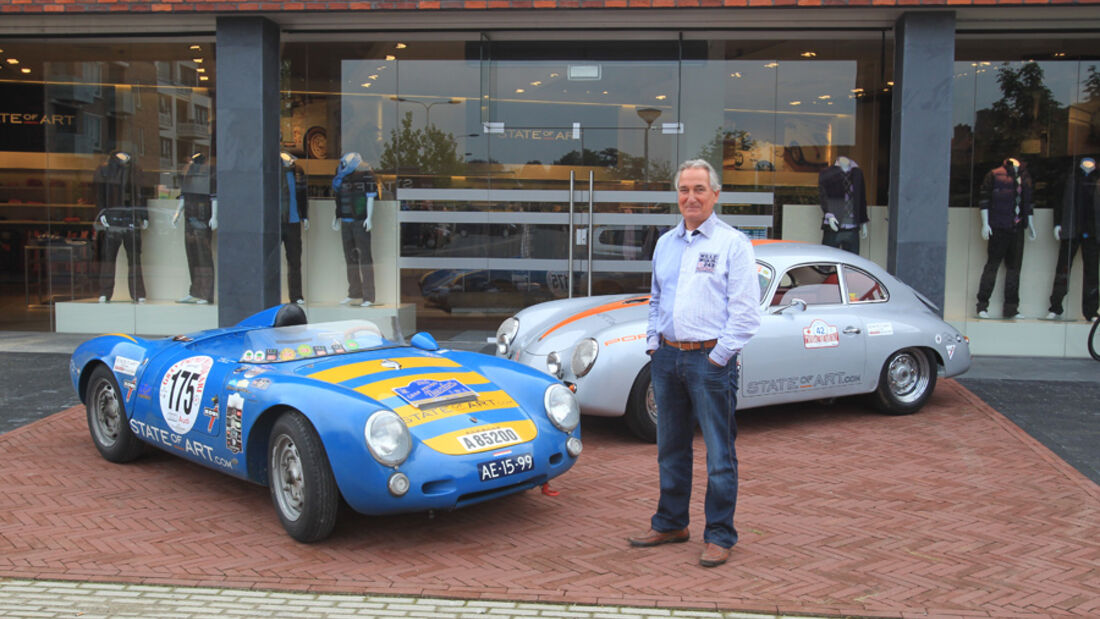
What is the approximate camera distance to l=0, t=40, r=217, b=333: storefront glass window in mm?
11719

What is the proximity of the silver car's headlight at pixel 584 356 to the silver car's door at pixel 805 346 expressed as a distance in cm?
107

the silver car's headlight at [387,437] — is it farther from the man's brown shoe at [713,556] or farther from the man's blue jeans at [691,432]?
the man's brown shoe at [713,556]

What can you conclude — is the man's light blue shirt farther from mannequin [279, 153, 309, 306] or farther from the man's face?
mannequin [279, 153, 309, 306]

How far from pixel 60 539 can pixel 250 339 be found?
1401mm

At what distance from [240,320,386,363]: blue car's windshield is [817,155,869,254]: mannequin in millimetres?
7170

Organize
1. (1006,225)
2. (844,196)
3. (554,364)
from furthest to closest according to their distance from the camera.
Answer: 1. (844,196)
2. (1006,225)
3. (554,364)

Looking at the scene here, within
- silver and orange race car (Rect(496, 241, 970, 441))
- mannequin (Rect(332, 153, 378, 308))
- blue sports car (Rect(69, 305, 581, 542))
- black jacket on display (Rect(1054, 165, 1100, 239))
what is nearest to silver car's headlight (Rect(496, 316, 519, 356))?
silver and orange race car (Rect(496, 241, 970, 441))

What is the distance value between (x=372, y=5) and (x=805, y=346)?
601 cm

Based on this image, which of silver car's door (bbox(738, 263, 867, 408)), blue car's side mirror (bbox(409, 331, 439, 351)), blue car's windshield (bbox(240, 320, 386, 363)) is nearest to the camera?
blue car's windshield (bbox(240, 320, 386, 363))

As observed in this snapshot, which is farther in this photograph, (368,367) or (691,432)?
(368,367)

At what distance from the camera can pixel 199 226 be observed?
461 inches

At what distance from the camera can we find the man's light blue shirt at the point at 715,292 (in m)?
4.07

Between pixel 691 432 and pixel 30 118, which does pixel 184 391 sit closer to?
pixel 691 432

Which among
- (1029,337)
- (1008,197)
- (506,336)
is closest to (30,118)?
(506,336)
